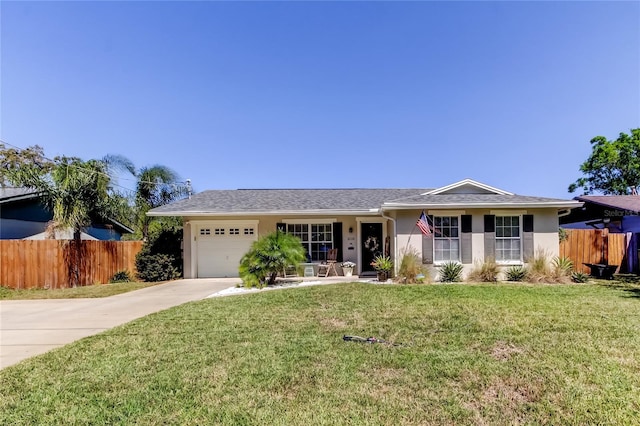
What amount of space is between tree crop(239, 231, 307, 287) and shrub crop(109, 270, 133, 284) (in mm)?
Answer: 6245

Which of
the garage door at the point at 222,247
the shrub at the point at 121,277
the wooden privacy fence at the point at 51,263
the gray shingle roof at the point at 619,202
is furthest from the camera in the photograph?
the gray shingle roof at the point at 619,202

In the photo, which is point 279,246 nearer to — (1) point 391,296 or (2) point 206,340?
(1) point 391,296

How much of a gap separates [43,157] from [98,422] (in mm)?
31407

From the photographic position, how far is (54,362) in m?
4.48

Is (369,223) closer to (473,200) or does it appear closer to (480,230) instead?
(473,200)

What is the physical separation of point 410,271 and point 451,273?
61.9 inches

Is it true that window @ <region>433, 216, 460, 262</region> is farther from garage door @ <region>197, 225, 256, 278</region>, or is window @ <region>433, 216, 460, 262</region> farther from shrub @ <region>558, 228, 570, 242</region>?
garage door @ <region>197, 225, 256, 278</region>

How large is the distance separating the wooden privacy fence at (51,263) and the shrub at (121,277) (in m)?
0.19

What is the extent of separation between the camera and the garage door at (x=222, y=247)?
1421cm

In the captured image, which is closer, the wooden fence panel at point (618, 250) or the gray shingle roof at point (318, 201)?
the gray shingle roof at point (318, 201)

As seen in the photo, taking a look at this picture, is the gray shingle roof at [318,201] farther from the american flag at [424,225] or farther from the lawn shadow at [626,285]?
the lawn shadow at [626,285]

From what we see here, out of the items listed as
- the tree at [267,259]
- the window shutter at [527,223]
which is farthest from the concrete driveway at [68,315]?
the window shutter at [527,223]

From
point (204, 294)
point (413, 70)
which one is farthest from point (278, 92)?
point (204, 294)

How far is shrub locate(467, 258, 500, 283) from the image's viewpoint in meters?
11.1
